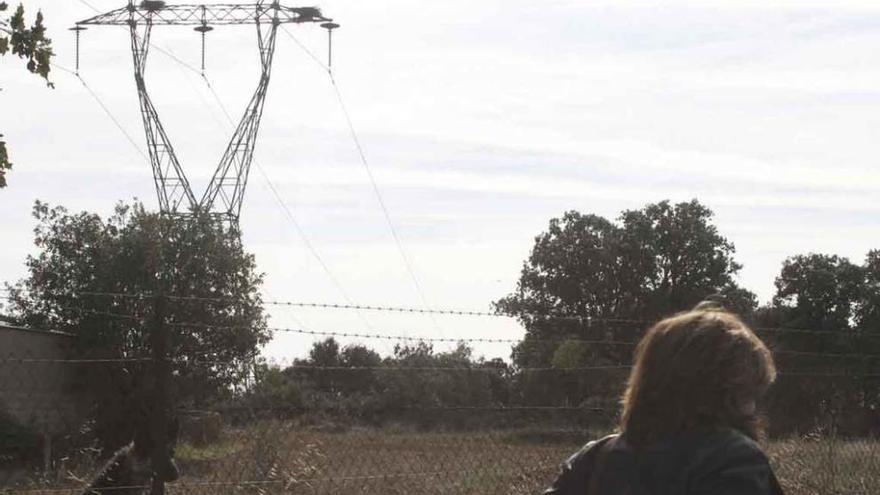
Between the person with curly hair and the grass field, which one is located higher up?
the person with curly hair

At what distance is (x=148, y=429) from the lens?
22.0 ft

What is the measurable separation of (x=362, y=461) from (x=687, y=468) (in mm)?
5353

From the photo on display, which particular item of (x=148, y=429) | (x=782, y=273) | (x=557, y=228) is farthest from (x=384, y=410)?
(x=557, y=228)

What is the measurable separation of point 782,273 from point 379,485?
41.5m

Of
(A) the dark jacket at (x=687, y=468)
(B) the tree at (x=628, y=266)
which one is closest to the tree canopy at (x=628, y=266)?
(B) the tree at (x=628, y=266)

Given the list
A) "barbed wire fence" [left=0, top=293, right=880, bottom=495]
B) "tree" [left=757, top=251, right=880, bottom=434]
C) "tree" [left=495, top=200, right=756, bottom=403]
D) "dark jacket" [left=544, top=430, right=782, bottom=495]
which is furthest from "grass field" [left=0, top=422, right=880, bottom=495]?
"tree" [left=495, top=200, right=756, bottom=403]

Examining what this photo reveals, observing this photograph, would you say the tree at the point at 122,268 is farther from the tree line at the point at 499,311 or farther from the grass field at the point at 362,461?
the grass field at the point at 362,461

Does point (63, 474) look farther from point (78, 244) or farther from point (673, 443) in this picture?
point (78, 244)

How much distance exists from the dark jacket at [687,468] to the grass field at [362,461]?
4065mm

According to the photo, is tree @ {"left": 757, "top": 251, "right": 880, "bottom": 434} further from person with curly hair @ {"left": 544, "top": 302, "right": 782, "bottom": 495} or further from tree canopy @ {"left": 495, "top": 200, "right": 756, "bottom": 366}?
person with curly hair @ {"left": 544, "top": 302, "right": 782, "bottom": 495}

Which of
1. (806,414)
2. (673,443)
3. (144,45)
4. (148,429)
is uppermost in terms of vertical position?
(144,45)

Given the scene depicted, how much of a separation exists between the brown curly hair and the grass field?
4160 mm

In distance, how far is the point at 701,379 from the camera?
2.74 meters

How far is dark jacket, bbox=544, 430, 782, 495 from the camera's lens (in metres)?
2.66
